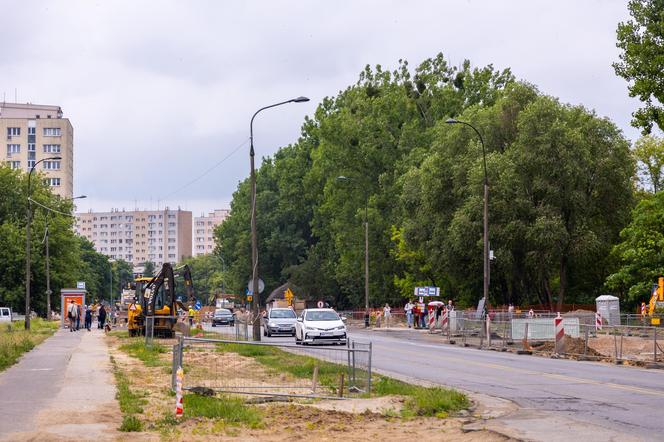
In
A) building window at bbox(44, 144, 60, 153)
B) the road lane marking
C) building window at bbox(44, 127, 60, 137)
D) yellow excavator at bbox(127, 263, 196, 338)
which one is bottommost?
the road lane marking

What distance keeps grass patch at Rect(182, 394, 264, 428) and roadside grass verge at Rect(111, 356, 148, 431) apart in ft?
2.50

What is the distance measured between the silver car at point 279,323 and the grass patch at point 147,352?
48.0 feet

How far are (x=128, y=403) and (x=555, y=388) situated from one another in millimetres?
8648

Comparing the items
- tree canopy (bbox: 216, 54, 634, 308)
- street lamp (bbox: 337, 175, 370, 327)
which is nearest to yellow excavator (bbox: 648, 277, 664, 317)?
tree canopy (bbox: 216, 54, 634, 308)

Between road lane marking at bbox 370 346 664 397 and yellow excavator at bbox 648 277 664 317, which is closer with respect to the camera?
road lane marking at bbox 370 346 664 397

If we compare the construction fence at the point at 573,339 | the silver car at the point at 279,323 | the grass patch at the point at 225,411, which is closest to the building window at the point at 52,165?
the silver car at the point at 279,323

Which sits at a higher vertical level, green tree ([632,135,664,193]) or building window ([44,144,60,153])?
building window ([44,144,60,153])

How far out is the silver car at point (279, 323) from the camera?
163 ft

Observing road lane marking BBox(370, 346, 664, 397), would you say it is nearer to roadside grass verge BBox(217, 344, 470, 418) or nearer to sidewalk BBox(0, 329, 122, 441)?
roadside grass verge BBox(217, 344, 470, 418)

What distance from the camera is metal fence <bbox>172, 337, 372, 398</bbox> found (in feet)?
55.5

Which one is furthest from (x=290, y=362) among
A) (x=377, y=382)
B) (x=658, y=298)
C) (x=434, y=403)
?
(x=658, y=298)

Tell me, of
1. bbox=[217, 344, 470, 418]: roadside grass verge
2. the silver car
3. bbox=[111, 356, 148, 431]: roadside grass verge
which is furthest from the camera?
the silver car

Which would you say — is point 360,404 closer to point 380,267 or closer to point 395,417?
point 395,417

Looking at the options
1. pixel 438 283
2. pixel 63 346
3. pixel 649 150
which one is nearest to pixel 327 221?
pixel 438 283
